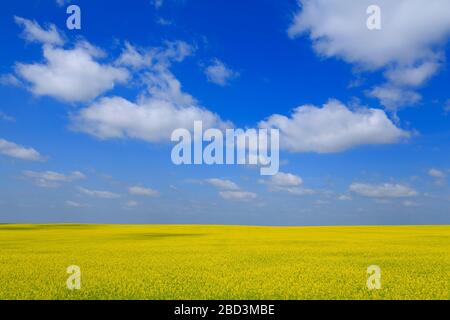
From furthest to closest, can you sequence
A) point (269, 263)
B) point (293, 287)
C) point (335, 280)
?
point (269, 263) < point (335, 280) < point (293, 287)

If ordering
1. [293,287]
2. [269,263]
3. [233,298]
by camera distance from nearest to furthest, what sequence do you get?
[233,298]
[293,287]
[269,263]

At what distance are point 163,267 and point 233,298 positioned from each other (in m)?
9.31

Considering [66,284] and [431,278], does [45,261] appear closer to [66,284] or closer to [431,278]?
[66,284]

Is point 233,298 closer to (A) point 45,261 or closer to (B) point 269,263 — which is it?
(B) point 269,263

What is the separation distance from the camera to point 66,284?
61.8 ft
